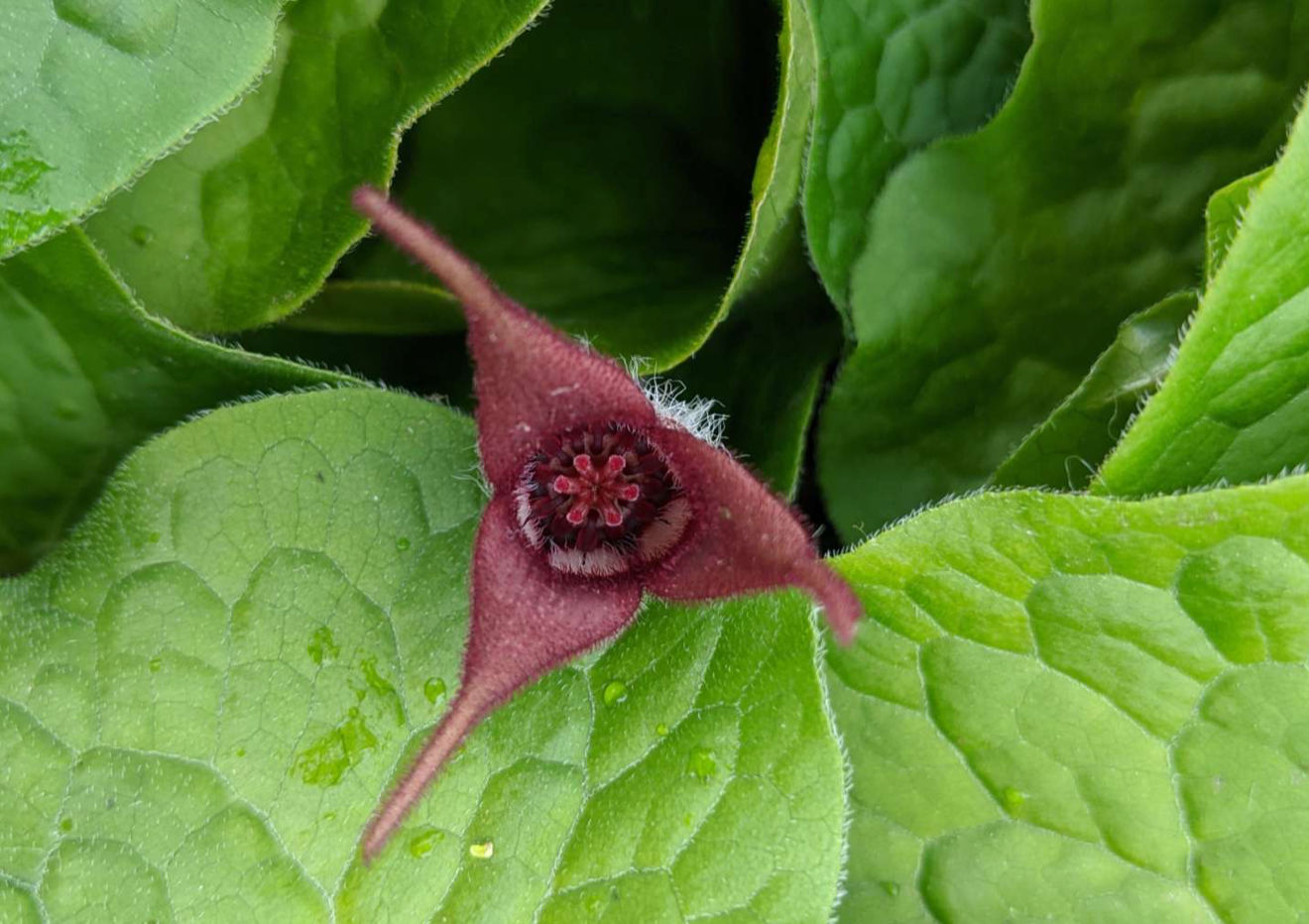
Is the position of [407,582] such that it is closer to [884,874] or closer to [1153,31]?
[884,874]

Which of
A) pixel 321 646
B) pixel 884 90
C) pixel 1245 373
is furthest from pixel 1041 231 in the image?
pixel 321 646

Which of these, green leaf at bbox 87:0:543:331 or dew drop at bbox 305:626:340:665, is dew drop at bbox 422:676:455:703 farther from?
green leaf at bbox 87:0:543:331

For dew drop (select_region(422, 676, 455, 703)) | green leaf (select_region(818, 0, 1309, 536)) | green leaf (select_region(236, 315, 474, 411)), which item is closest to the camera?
dew drop (select_region(422, 676, 455, 703))

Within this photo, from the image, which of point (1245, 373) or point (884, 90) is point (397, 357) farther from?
point (1245, 373)

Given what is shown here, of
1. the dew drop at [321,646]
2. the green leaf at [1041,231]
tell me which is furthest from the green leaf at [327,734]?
the green leaf at [1041,231]

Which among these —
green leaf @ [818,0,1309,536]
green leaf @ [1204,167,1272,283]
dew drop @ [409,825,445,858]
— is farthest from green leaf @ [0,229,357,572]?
green leaf @ [1204,167,1272,283]

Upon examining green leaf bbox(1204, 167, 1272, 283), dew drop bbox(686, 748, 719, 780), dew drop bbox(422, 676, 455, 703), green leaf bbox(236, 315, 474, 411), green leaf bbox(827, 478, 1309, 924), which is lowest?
green leaf bbox(827, 478, 1309, 924)

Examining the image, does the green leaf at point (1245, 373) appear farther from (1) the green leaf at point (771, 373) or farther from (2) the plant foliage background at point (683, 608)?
(1) the green leaf at point (771, 373)
